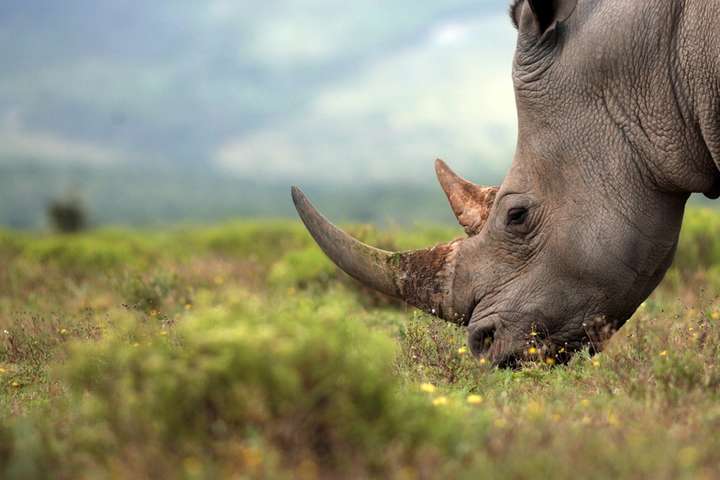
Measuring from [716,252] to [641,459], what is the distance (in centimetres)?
870

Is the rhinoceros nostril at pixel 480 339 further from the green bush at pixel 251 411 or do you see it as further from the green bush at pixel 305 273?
the green bush at pixel 305 273

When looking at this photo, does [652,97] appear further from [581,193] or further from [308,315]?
[308,315]

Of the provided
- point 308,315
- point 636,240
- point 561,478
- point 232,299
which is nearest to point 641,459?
point 561,478

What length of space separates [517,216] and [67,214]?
21.9 meters

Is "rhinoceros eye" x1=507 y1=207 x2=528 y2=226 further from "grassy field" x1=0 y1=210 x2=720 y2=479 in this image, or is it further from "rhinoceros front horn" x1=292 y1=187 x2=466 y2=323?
"grassy field" x1=0 y1=210 x2=720 y2=479

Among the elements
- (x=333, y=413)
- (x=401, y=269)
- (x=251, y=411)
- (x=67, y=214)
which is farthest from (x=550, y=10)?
(x=67, y=214)

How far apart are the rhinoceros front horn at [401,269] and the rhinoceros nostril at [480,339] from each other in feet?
0.34

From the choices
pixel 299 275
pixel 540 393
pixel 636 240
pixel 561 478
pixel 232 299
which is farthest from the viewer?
pixel 299 275

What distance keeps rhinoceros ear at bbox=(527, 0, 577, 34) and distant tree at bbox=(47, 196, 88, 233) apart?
21016 millimetres

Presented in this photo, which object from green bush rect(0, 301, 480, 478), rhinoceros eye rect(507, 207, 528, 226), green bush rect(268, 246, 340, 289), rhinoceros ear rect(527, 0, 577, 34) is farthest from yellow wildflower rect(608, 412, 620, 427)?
green bush rect(268, 246, 340, 289)

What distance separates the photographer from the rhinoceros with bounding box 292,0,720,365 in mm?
4570

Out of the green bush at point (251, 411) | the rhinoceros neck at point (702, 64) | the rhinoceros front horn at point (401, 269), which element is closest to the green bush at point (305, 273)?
the rhinoceros front horn at point (401, 269)

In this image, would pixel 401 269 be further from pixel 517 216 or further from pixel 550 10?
pixel 550 10

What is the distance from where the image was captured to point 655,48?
4.57 m
